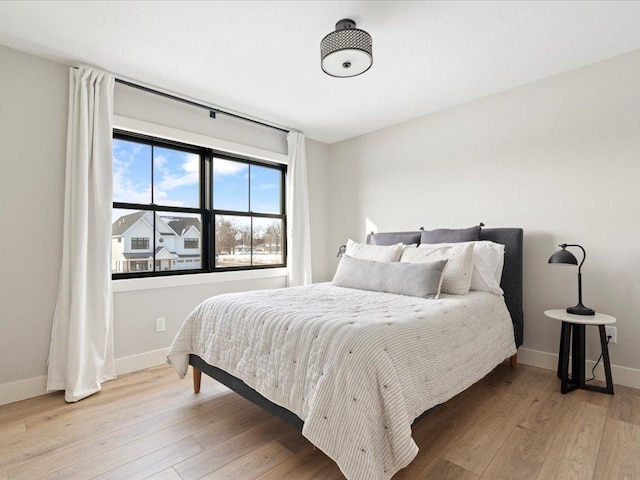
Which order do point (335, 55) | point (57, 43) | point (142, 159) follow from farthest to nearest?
point (142, 159) < point (57, 43) < point (335, 55)

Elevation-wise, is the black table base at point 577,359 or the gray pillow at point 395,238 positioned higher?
the gray pillow at point 395,238

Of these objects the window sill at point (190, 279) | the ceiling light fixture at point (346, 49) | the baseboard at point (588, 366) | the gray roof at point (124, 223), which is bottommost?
the baseboard at point (588, 366)

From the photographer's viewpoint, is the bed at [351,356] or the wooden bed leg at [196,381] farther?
the wooden bed leg at [196,381]

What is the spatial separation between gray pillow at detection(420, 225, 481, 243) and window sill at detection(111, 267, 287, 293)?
1755 millimetres

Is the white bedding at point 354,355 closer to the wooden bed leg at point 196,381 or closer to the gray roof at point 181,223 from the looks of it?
the wooden bed leg at point 196,381

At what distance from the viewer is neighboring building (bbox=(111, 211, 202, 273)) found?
2.93 m

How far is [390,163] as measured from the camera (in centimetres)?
394

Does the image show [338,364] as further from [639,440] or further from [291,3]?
[291,3]

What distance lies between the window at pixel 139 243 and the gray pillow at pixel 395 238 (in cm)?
226

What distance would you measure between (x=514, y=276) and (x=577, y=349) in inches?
26.3

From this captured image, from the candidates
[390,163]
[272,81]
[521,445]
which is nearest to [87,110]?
[272,81]

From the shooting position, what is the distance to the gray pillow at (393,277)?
2352 millimetres

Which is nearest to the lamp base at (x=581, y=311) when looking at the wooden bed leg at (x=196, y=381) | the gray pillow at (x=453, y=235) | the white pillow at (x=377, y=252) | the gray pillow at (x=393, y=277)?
the gray pillow at (x=453, y=235)

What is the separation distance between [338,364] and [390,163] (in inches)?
118
